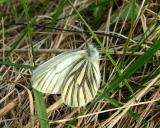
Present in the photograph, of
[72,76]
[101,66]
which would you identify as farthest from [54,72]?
[101,66]

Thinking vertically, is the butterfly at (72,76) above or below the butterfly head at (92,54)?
below

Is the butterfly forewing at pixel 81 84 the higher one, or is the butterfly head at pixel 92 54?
the butterfly head at pixel 92 54

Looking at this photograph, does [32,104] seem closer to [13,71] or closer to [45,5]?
[13,71]

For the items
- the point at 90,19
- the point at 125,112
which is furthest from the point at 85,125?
the point at 90,19

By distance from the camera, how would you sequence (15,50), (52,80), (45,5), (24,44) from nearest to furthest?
(52,80) < (15,50) < (24,44) < (45,5)

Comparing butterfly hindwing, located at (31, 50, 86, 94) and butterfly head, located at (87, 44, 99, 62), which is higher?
butterfly head, located at (87, 44, 99, 62)
